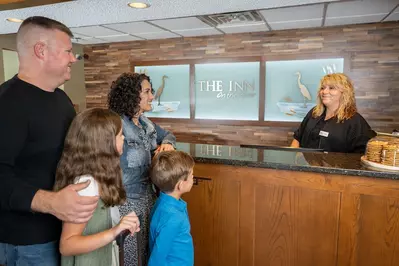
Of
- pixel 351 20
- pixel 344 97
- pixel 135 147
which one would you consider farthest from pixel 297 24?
pixel 135 147

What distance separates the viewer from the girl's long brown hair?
1.05 meters

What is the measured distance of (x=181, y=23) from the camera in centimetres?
382

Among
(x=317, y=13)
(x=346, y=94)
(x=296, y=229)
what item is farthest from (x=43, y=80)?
(x=317, y=13)

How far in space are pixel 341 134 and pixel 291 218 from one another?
949 millimetres

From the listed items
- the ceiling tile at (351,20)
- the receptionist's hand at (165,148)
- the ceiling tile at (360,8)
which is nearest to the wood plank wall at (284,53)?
the ceiling tile at (351,20)

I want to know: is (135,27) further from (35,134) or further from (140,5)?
(35,134)

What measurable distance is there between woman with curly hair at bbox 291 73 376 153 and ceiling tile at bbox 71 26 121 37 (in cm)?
306

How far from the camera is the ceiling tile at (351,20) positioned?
3533 mm

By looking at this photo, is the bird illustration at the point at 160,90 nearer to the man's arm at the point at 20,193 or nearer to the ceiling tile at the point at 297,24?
the ceiling tile at the point at 297,24

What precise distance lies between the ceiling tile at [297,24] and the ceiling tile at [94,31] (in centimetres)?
227

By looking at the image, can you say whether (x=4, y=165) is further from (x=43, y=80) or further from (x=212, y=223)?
(x=212, y=223)

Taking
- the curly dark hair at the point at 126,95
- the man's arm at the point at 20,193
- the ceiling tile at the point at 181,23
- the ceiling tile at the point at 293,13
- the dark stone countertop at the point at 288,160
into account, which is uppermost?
the ceiling tile at the point at 181,23

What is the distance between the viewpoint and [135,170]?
158 centimetres

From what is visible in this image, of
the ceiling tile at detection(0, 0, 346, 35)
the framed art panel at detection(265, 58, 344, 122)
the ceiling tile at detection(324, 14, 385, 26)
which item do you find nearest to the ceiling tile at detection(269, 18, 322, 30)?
the ceiling tile at detection(324, 14, 385, 26)
